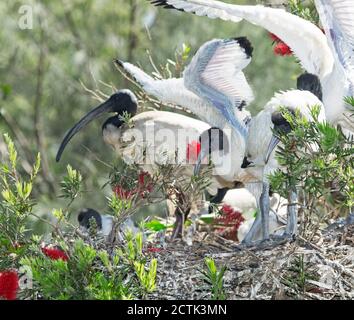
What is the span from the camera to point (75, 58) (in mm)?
10930

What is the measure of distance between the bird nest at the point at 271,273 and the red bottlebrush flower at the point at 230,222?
4.19ft

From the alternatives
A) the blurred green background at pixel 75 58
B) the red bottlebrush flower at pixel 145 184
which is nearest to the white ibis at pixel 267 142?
the red bottlebrush flower at pixel 145 184

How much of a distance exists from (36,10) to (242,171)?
203 inches

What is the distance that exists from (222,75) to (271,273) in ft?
5.16

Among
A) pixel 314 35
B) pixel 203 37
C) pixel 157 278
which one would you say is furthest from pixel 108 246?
pixel 203 37

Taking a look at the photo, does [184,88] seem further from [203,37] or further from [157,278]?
[203,37]

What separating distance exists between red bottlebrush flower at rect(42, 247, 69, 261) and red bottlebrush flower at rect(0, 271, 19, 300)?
0.50ft

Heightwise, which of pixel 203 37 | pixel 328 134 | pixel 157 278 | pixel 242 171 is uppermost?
pixel 203 37

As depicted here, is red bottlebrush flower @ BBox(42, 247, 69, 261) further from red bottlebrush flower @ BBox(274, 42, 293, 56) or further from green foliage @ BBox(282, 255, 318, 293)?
red bottlebrush flower @ BBox(274, 42, 293, 56)

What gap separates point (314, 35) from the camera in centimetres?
598

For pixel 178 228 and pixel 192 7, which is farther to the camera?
pixel 178 228

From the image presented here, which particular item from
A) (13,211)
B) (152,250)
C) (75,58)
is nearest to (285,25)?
(152,250)

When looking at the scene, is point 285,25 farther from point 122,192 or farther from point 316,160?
point 316,160

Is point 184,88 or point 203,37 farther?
point 203,37
